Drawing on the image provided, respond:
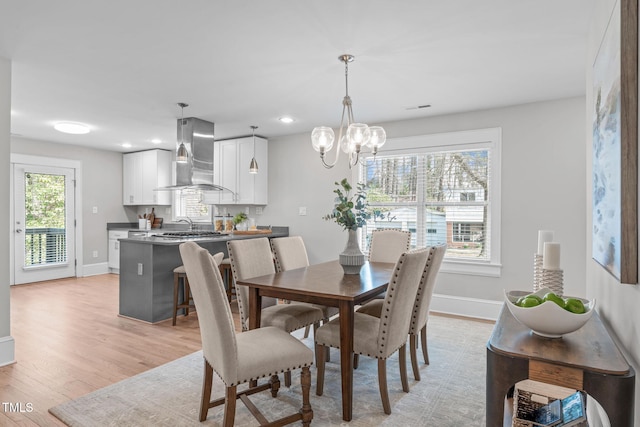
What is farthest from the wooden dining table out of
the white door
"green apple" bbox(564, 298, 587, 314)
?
the white door

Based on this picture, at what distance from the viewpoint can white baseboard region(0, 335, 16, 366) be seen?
113 inches

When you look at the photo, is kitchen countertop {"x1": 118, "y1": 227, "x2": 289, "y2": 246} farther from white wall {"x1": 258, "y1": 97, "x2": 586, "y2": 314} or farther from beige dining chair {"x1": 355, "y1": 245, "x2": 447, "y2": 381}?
beige dining chair {"x1": 355, "y1": 245, "x2": 447, "y2": 381}

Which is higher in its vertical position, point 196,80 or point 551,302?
point 196,80

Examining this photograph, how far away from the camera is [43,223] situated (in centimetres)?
626

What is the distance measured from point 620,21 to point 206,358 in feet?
7.36

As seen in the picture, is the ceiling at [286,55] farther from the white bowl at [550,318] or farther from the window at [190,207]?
the window at [190,207]

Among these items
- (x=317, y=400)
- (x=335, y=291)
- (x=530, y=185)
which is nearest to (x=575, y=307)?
(x=335, y=291)

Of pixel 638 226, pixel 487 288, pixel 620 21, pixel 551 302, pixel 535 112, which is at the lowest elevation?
pixel 487 288

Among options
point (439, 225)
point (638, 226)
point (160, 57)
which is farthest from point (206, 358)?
point (439, 225)

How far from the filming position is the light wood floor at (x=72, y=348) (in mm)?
2436

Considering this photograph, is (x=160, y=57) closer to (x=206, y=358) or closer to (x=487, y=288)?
(x=206, y=358)

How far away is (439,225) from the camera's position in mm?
4535

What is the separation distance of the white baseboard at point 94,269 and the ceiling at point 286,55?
3.21 metres

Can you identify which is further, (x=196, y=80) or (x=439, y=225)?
(x=439, y=225)
